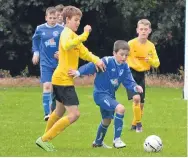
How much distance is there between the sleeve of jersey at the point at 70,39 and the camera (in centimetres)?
891

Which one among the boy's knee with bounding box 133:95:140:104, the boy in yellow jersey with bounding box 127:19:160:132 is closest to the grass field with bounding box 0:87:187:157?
the boy's knee with bounding box 133:95:140:104

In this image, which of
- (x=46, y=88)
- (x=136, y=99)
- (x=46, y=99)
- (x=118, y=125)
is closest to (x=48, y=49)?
(x=46, y=88)

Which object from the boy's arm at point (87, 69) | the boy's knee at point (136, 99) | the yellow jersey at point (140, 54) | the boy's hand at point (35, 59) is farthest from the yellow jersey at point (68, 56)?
the boy's hand at point (35, 59)

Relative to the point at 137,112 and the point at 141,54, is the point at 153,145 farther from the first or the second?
the point at 141,54

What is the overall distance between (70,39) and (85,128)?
3006 millimetres

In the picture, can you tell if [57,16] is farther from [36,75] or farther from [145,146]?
[36,75]

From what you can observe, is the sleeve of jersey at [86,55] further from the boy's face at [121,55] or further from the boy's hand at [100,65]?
the boy's face at [121,55]

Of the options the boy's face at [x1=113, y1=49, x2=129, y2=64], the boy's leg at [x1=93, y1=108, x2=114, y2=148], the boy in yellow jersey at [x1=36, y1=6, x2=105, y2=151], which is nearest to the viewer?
the boy in yellow jersey at [x1=36, y1=6, x2=105, y2=151]

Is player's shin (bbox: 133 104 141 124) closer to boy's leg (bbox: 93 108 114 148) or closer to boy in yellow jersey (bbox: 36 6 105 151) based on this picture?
boy's leg (bbox: 93 108 114 148)

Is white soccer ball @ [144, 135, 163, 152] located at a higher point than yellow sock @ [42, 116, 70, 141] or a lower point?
lower

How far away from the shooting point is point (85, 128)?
1179 centimetres

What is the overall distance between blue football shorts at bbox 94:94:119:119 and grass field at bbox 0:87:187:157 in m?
0.52

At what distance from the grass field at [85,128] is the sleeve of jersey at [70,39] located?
1.38m

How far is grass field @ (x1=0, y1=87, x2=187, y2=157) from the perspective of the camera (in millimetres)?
9234
